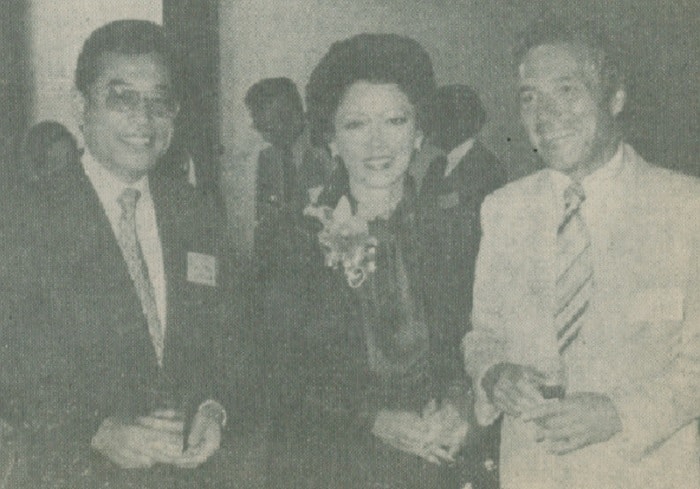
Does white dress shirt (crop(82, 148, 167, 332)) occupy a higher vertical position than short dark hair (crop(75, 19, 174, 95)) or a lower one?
lower

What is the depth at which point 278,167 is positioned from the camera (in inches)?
133

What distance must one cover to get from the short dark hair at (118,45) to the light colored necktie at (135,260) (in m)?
0.35

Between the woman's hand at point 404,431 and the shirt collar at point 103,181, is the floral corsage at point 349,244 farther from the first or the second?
the shirt collar at point 103,181

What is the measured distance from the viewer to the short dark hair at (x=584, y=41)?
3275 millimetres

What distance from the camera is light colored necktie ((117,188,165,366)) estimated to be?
3270mm

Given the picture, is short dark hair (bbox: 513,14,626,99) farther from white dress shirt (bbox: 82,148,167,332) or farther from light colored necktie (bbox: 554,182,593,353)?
white dress shirt (bbox: 82,148,167,332)

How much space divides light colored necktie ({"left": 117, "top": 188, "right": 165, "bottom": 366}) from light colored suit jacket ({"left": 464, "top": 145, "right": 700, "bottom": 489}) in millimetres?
935

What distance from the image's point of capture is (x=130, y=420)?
130 inches

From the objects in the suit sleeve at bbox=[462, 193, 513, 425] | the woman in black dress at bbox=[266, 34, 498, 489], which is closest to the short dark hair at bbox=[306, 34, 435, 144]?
the woman in black dress at bbox=[266, 34, 498, 489]

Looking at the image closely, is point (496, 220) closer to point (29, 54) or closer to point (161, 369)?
point (161, 369)

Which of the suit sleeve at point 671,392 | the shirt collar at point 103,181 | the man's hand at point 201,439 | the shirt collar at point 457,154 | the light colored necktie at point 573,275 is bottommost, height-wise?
the man's hand at point 201,439

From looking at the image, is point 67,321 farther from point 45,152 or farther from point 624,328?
point 624,328

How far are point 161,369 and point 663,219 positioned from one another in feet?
5.02

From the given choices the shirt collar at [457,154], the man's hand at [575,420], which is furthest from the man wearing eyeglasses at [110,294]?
the man's hand at [575,420]
